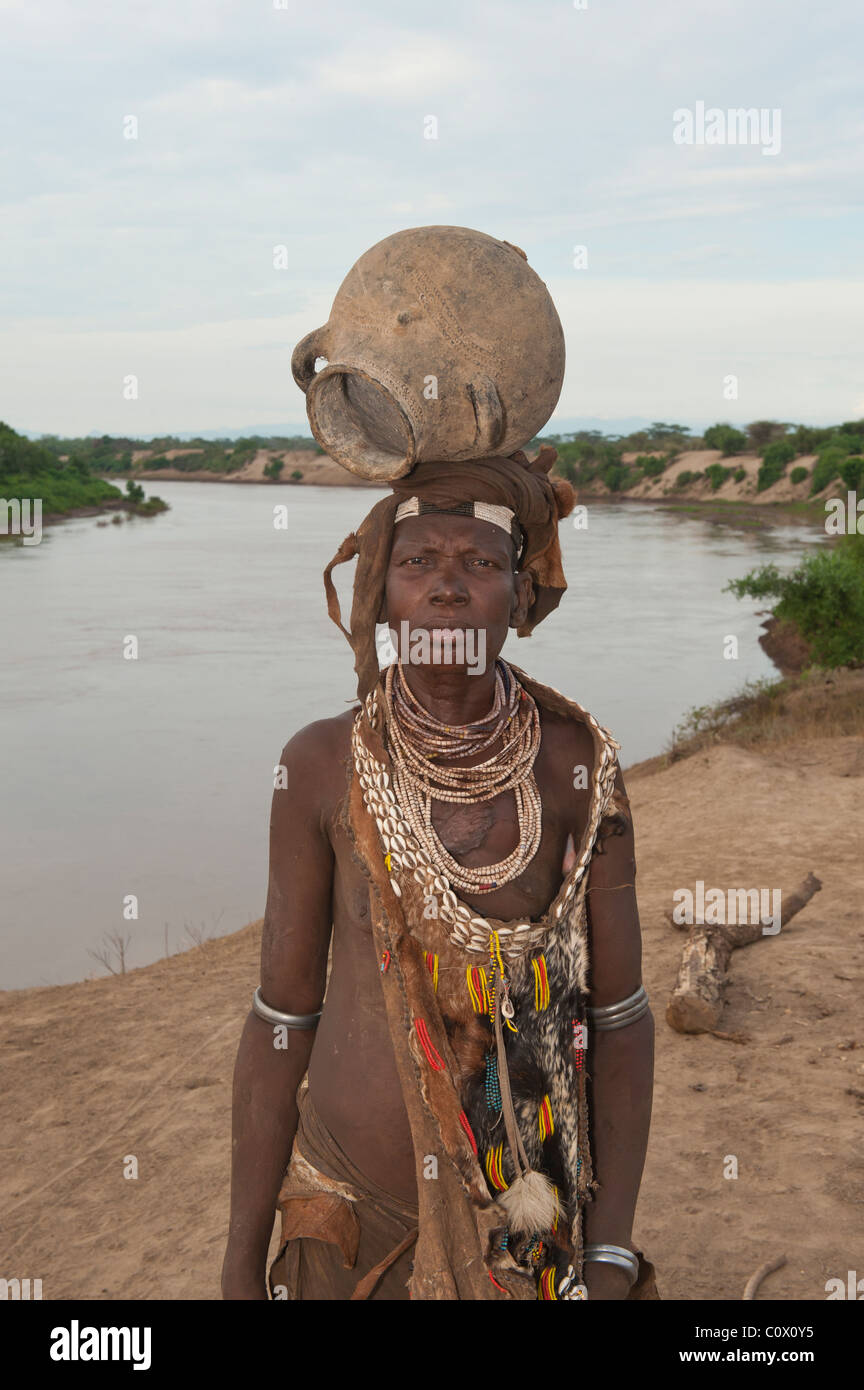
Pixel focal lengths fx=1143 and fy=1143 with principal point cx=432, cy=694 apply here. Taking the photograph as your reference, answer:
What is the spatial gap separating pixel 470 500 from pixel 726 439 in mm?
71601

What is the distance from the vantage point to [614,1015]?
227 centimetres

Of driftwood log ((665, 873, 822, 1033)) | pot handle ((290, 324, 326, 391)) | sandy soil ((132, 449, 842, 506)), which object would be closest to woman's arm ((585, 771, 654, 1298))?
pot handle ((290, 324, 326, 391))

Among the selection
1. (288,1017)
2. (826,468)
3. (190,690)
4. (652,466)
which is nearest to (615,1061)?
(288,1017)

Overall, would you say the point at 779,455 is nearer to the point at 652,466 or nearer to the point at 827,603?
the point at 652,466

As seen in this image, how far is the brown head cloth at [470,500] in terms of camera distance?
6.91ft

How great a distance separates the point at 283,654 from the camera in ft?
73.6

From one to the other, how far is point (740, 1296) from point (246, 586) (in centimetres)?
3028

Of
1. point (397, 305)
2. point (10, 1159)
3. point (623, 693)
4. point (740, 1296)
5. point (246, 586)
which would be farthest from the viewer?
point (246, 586)

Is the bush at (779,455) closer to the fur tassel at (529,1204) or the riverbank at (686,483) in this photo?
the riverbank at (686,483)

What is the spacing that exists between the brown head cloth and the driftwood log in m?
3.88

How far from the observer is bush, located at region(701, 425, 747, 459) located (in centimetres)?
6925

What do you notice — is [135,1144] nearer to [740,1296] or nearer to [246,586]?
[740,1296]

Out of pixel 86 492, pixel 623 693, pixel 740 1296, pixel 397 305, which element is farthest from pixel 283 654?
pixel 86 492

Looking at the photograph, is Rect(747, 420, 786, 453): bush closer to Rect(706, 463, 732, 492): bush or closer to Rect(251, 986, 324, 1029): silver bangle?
Rect(706, 463, 732, 492): bush
